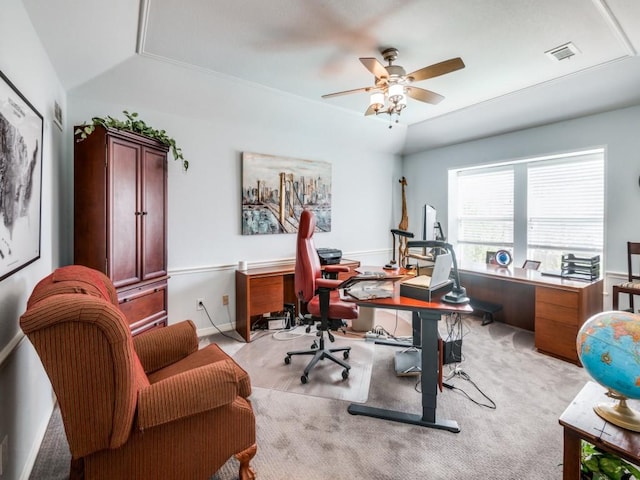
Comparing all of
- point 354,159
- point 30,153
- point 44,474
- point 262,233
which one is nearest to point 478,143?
point 354,159

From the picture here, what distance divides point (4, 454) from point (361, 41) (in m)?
3.01

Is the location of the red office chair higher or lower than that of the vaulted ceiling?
lower

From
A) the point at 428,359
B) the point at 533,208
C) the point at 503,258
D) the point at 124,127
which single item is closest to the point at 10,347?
the point at 124,127

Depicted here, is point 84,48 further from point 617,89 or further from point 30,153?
point 617,89

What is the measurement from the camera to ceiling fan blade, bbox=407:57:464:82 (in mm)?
1967

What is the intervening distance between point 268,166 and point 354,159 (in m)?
1.50

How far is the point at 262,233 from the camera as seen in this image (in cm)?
376

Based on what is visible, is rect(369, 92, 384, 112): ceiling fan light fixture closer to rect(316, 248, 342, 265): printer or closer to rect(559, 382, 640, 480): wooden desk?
rect(316, 248, 342, 265): printer

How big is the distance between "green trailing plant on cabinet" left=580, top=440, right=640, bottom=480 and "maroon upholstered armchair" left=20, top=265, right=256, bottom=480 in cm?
132

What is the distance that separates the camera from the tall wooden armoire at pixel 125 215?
2189mm

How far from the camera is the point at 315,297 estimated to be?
257cm

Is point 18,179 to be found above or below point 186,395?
above

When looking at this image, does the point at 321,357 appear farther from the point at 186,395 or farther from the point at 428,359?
the point at 186,395

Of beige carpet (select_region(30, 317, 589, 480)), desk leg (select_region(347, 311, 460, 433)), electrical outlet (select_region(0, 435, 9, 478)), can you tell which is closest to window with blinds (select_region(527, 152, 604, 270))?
beige carpet (select_region(30, 317, 589, 480))
